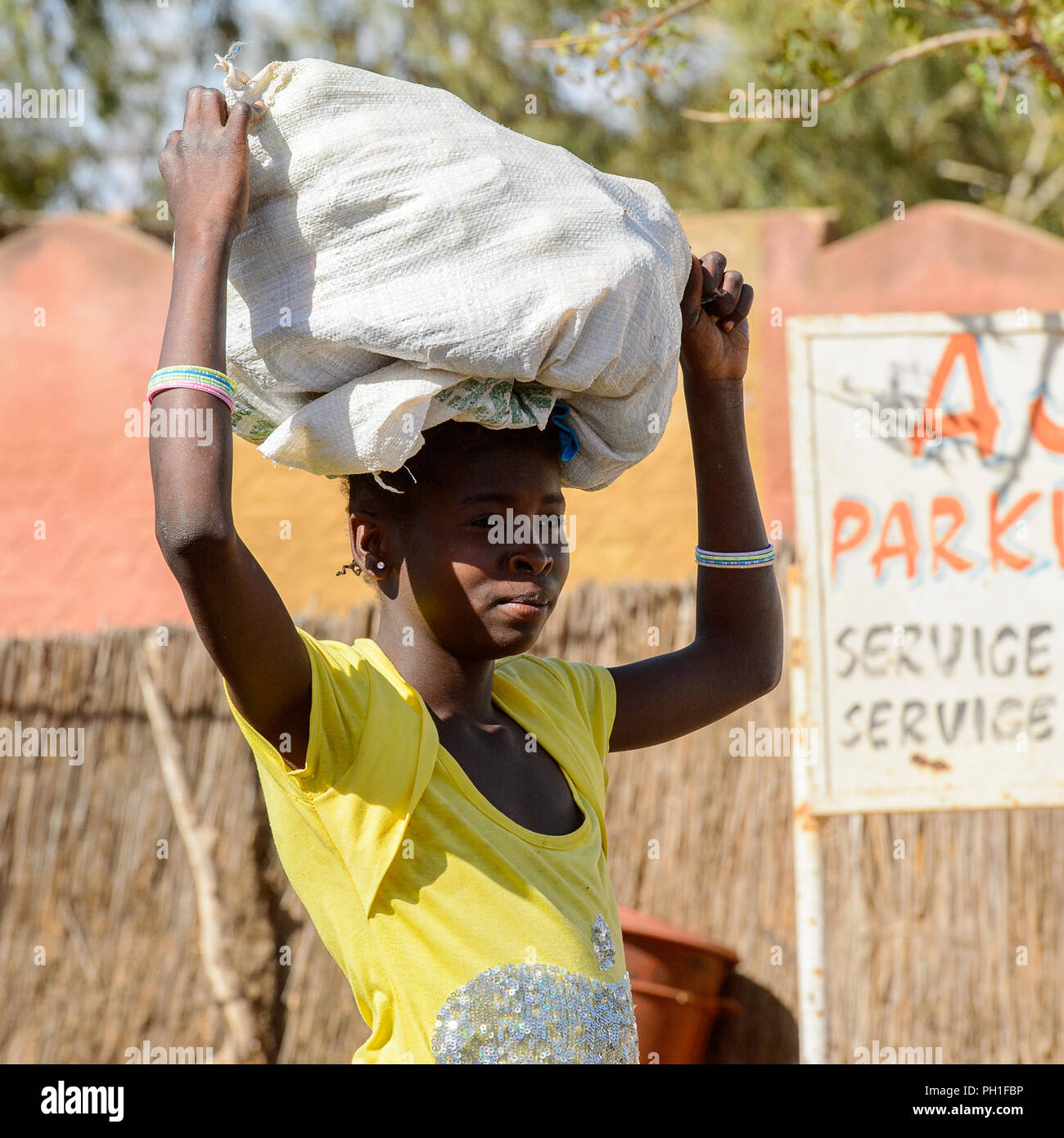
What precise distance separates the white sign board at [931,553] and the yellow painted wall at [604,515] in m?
3.08

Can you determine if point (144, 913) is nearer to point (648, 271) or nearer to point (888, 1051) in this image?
point (888, 1051)

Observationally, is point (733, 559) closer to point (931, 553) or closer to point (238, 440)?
point (931, 553)

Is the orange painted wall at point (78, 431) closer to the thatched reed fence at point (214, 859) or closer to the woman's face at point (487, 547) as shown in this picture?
the thatched reed fence at point (214, 859)

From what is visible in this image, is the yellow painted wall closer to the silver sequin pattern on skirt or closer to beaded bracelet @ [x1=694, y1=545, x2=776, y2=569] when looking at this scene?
beaded bracelet @ [x1=694, y1=545, x2=776, y2=569]

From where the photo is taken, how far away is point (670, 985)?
4734 millimetres

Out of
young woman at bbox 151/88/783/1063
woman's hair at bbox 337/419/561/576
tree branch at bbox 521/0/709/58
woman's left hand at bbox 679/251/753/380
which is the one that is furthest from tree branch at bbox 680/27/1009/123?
woman's hair at bbox 337/419/561/576

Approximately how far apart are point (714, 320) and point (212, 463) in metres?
0.93

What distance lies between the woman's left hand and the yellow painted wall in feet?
16.1

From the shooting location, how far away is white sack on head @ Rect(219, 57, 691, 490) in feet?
5.45

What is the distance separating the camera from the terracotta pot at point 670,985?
4.67 metres

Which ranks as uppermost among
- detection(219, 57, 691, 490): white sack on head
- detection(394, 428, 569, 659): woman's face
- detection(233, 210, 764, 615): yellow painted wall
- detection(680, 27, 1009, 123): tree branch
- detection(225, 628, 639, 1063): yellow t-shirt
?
detection(680, 27, 1009, 123): tree branch

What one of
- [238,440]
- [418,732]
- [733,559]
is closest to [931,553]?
[733,559]

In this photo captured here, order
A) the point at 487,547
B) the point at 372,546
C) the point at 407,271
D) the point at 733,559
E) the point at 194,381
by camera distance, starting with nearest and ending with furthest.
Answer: the point at 194,381 → the point at 407,271 → the point at 487,547 → the point at 372,546 → the point at 733,559
